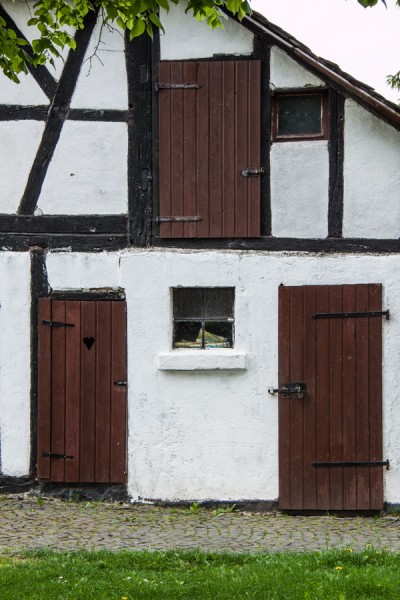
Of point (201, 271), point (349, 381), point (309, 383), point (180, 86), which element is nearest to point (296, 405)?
point (309, 383)

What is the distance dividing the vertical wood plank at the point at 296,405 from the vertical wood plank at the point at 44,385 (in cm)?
257

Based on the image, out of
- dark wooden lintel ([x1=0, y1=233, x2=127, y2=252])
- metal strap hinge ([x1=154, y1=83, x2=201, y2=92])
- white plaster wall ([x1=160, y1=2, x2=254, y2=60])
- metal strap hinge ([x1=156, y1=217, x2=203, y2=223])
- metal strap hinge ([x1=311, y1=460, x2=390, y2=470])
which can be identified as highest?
white plaster wall ([x1=160, y1=2, x2=254, y2=60])

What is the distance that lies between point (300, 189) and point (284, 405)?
7.32ft

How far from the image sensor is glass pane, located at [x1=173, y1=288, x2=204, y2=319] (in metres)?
9.56

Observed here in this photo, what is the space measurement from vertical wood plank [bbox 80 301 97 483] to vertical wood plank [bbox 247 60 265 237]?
1.90m

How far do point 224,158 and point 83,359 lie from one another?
2.59 metres

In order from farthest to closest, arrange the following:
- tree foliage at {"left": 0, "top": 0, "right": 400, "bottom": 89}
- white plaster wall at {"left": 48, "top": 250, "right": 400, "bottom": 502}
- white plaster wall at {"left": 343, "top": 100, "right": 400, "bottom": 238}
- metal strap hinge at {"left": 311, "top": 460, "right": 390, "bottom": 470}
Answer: white plaster wall at {"left": 48, "top": 250, "right": 400, "bottom": 502}, white plaster wall at {"left": 343, "top": 100, "right": 400, "bottom": 238}, metal strap hinge at {"left": 311, "top": 460, "right": 390, "bottom": 470}, tree foliage at {"left": 0, "top": 0, "right": 400, "bottom": 89}

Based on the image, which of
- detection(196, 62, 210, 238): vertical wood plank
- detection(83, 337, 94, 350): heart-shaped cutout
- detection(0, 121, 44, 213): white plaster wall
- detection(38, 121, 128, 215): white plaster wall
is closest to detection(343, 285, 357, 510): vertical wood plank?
detection(196, 62, 210, 238): vertical wood plank

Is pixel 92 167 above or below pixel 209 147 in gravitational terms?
below

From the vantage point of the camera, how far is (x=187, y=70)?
31.0ft

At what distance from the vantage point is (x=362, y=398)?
30.1 feet

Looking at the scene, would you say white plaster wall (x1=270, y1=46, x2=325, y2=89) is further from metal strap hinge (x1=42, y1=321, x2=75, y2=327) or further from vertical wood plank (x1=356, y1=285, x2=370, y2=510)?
metal strap hinge (x1=42, y1=321, x2=75, y2=327)

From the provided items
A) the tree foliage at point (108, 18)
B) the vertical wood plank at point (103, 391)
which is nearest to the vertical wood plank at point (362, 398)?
the vertical wood plank at point (103, 391)

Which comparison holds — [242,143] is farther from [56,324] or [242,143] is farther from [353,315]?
[56,324]
